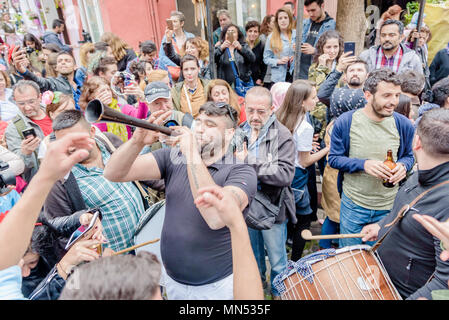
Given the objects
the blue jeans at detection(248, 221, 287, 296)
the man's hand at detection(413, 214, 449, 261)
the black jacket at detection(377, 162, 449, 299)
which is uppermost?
the man's hand at detection(413, 214, 449, 261)

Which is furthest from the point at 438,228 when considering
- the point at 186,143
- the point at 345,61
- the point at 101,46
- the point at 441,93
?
the point at 101,46

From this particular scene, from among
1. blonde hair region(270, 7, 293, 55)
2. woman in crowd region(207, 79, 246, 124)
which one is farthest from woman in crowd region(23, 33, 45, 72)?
woman in crowd region(207, 79, 246, 124)

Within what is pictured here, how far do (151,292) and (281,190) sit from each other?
1.88 meters

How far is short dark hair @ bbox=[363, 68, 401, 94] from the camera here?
273cm

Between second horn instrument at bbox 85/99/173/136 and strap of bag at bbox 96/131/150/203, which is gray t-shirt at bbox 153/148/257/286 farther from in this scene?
strap of bag at bbox 96/131/150/203

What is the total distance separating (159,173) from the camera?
7.10 ft

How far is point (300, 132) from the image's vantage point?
312cm

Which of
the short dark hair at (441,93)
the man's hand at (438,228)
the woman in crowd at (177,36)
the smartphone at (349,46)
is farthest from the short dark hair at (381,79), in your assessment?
the woman in crowd at (177,36)

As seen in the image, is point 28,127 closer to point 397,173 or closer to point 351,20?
point 397,173

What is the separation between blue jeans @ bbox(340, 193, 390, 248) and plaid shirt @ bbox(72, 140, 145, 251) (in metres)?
2.00

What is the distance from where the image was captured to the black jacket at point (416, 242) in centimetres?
176

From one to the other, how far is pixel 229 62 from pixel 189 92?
1.54m
